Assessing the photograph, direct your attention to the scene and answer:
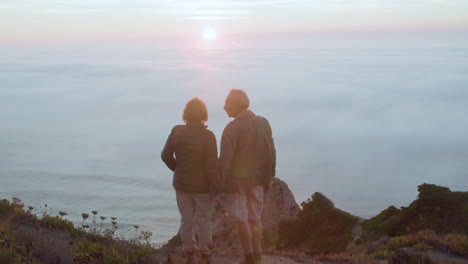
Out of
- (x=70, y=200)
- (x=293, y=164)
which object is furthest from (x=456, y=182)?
(x=70, y=200)

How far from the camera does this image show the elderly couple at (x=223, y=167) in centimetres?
552

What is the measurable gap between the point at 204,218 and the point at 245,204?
0.48 meters

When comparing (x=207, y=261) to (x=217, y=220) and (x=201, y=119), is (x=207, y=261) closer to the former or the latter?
(x=201, y=119)

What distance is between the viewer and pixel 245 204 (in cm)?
570

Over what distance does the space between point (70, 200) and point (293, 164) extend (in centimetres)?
6096

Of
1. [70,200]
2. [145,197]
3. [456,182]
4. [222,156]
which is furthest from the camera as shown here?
[456,182]

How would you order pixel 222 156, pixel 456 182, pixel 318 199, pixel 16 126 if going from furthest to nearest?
1. pixel 16 126
2. pixel 456 182
3. pixel 318 199
4. pixel 222 156

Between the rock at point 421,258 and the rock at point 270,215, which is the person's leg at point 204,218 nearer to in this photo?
the rock at point 421,258

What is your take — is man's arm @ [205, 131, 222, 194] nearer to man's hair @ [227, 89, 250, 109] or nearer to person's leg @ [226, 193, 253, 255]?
person's leg @ [226, 193, 253, 255]

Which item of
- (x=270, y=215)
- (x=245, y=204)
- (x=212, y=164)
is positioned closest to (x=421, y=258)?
(x=245, y=204)

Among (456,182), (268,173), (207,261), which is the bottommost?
(207,261)

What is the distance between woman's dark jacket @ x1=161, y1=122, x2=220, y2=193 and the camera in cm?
548

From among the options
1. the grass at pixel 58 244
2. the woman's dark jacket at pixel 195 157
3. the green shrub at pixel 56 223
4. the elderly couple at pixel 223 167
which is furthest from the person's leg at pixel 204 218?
the green shrub at pixel 56 223

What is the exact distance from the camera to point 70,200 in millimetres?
89750
